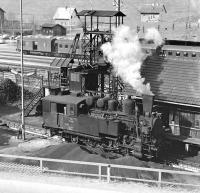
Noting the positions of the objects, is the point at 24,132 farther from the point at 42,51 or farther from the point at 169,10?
the point at 169,10

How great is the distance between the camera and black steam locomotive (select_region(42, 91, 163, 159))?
2294 cm

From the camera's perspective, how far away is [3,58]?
181 feet

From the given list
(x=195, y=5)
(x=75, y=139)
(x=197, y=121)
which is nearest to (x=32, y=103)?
(x=75, y=139)

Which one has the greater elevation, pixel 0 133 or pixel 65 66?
pixel 65 66

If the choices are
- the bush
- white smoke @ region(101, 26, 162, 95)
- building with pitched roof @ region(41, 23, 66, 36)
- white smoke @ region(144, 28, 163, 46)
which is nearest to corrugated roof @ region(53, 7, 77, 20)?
building with pitched roof @ region(41, 23, 66, 36)

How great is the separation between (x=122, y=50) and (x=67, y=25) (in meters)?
76.1

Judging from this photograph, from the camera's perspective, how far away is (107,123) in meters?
23.7

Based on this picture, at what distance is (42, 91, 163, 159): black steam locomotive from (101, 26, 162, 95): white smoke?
3.92 ft

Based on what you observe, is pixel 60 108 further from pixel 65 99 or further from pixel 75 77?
pixel 75 77

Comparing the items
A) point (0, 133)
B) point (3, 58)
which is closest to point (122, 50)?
point (0, 133)

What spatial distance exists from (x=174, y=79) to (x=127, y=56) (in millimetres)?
3372

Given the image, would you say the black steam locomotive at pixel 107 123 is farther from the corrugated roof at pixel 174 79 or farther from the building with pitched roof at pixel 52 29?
the building with pitched roof at pixel 52 29

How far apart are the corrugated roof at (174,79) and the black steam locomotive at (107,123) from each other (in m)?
1.92

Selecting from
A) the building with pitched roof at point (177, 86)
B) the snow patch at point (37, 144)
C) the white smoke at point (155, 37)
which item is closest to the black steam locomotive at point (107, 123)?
the snow patch at point (37, 144)
